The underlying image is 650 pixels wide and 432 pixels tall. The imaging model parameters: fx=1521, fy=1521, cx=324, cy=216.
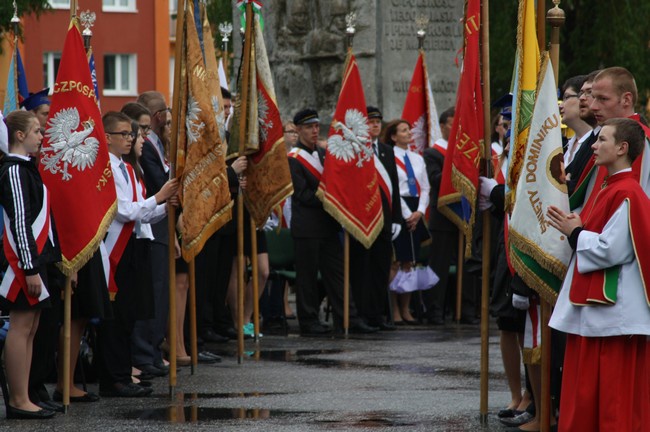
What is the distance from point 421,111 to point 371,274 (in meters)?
2.80

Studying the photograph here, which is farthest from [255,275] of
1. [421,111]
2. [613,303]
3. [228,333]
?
[613,303]

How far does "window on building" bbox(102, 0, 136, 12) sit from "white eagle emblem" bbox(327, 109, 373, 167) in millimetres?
41773

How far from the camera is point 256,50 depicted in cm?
1329

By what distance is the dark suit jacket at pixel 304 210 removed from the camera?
1571 cm

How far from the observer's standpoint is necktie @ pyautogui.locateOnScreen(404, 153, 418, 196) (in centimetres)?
1684

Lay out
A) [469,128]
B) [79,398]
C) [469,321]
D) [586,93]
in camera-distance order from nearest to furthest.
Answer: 1. [586,93]
2. [469,128]
3. [79,398]
4. [469,321]

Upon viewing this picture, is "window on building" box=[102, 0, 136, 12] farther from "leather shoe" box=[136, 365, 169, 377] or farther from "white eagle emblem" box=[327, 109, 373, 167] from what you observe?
"leather shoe" box=[136, 365, 169, 377]

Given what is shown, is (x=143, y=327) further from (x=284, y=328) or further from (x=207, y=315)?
(x=284, y=328)

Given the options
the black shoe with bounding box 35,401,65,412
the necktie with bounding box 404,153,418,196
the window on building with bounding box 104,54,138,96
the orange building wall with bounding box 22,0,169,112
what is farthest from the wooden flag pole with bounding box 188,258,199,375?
the window on building with bounding box 104,54,138,96

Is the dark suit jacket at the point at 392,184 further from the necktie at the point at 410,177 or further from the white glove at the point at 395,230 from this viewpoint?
the necktie at the point at 410,177

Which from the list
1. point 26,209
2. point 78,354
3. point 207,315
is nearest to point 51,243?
point 26,209

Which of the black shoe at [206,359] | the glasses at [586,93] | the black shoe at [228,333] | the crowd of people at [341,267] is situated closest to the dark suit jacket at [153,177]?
the crowd of people at [341,267]

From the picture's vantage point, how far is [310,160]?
15883 millimetres

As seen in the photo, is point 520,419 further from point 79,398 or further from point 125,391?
point 79,398
